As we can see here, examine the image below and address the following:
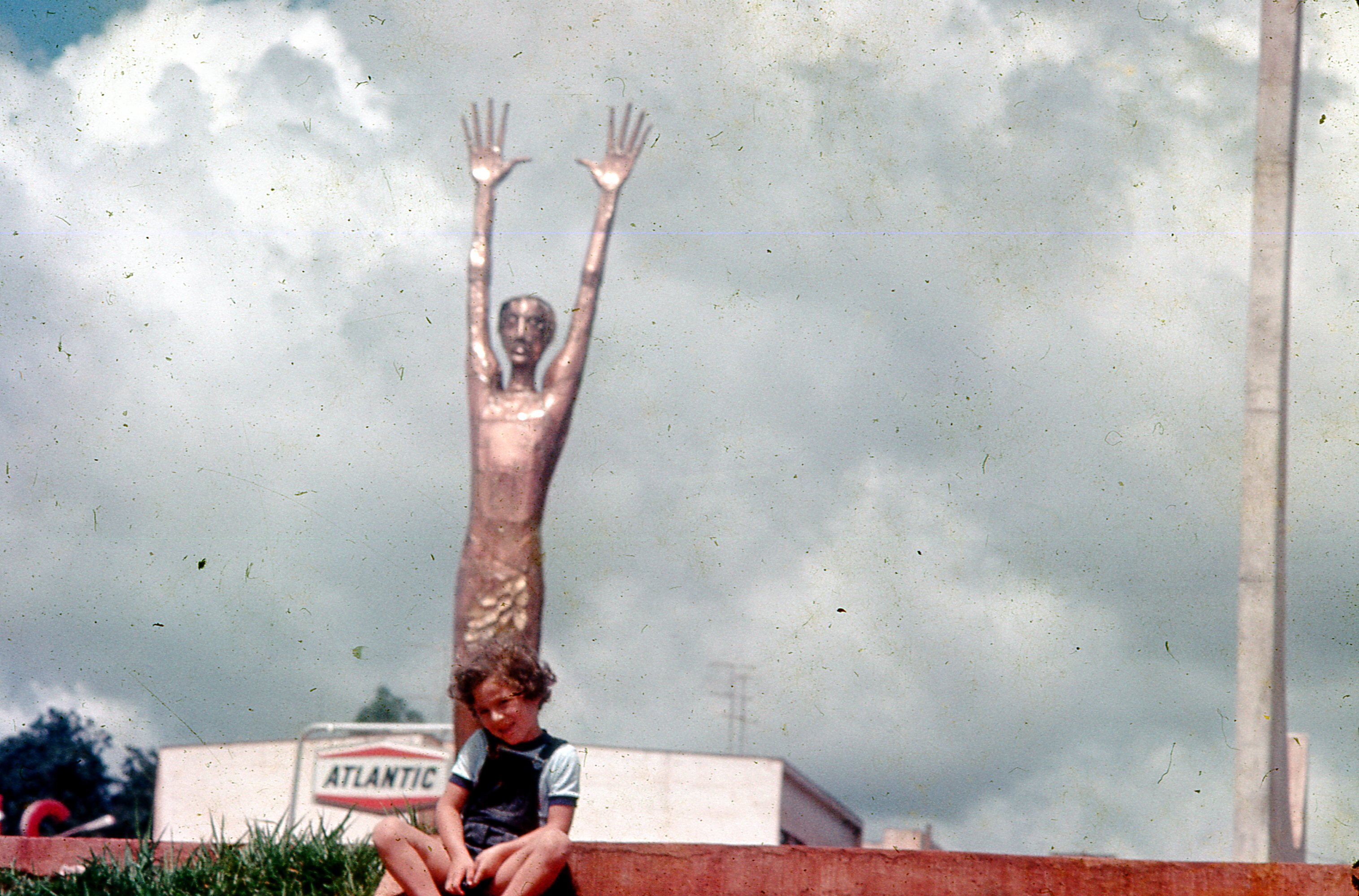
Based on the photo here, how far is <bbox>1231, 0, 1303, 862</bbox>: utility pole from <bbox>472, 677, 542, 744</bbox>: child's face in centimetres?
502

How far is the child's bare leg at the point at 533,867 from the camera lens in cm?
362

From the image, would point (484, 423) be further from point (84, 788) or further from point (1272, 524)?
point (84, 788)

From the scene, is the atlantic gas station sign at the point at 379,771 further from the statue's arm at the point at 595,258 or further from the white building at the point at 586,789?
the statue's arm at the point at 595,258

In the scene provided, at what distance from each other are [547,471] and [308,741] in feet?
59.7

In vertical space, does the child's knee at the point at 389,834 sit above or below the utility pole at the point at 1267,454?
below

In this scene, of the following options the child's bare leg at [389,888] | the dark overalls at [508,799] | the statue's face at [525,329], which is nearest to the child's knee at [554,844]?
the dark overalls at [508,799]

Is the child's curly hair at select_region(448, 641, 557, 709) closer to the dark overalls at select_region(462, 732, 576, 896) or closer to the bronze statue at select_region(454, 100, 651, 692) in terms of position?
the dark overalls at select_region(462, 732, 576, 896)

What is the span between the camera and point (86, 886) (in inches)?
170

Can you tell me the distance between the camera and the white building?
936 inches

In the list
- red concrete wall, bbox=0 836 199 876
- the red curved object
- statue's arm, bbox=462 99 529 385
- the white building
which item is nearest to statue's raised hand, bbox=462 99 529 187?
statue's arm, bbox=462 99 529 385

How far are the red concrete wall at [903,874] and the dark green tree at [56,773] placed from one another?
24143 mm

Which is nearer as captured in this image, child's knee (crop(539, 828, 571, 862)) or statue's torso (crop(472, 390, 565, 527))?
child's knee (crop(539, 828, 571, 862))

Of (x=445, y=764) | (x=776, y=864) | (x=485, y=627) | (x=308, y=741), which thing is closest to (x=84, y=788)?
(x=308, y=741)

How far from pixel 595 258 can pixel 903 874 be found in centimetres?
576
